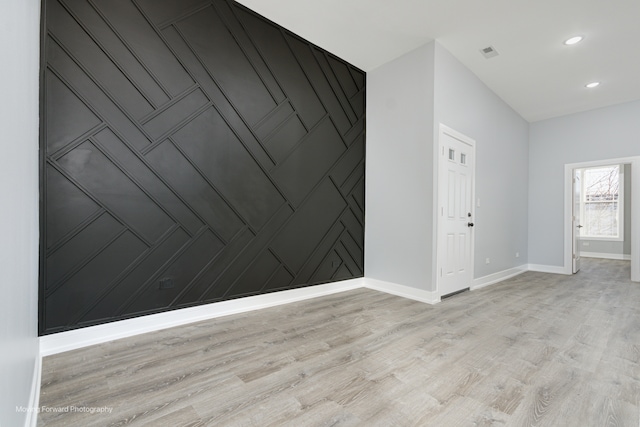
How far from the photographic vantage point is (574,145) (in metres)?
5.55

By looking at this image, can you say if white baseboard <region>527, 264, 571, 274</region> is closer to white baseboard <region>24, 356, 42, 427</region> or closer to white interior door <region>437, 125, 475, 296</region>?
white interior door <region>437, 125, 475, 296</region>

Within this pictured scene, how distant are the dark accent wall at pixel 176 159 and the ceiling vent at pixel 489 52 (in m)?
2.11

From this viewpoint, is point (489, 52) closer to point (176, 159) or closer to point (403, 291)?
point (403, 291)

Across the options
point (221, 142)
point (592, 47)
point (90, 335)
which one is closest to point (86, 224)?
point (90, 335)

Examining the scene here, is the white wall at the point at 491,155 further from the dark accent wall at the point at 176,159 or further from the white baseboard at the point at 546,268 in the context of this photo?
the dark accent wall at the point at 176,159

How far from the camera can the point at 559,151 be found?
18.8 ft

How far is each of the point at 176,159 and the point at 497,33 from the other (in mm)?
3944

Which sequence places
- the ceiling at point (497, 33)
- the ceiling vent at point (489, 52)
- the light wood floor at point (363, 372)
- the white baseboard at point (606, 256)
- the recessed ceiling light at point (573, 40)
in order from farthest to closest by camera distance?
the white baseboard at point (606, 256) → the ceiling vent at point (489, 52) → the recessed ceiling light at point (573, 40) → the ceiling at point (497, 33) → the light wood floor at point (363, 372)

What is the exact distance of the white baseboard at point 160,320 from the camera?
202cm

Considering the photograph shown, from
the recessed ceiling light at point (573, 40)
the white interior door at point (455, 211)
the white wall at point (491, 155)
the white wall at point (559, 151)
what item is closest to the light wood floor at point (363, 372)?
the white interior door at point (455, 211)

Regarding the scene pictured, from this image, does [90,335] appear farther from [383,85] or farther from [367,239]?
[383,85]

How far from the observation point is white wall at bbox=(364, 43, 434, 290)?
3.49 meters

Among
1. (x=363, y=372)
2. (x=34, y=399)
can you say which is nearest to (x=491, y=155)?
(x=363, y=372)

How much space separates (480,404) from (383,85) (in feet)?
12.8
